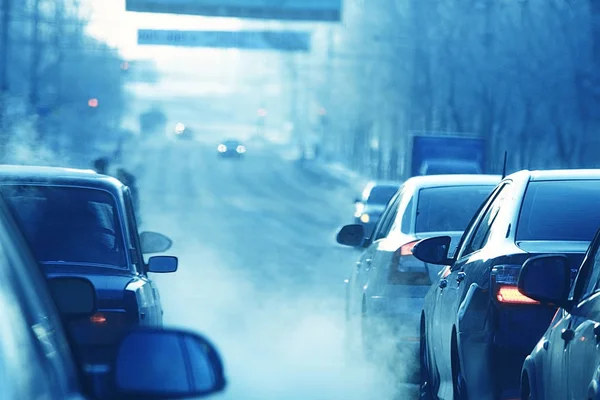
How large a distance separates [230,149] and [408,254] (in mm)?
93067

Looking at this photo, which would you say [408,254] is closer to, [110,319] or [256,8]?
[110,319]

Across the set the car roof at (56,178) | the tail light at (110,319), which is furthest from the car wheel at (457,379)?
the car roof at (56,178)

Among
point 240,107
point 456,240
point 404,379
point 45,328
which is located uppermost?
point 45,328

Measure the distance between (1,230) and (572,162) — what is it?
50741 millimetres

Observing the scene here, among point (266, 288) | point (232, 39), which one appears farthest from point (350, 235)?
point (232, 39)

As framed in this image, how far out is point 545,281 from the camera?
5.25m

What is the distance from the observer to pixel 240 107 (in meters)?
190

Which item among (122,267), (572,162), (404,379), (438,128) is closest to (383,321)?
(404,379)

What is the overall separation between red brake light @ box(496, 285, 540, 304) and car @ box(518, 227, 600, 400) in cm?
49

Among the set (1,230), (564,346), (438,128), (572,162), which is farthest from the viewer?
(438,128)

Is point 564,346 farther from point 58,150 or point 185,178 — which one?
point 185,178

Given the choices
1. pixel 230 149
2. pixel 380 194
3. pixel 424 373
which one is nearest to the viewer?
pixel 424 373

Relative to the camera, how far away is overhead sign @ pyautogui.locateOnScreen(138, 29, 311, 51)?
4550 centimetres

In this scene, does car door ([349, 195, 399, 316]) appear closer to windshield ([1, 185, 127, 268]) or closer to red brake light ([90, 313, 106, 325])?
windshield ([1, 185, 127, 268])
